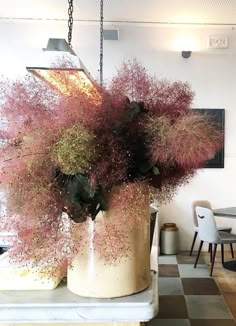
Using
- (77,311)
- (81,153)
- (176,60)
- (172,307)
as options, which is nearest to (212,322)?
(172,307)

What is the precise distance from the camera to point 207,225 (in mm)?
4797

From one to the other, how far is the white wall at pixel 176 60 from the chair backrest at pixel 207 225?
133cm

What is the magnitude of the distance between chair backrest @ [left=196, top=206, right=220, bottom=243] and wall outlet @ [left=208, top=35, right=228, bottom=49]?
9.19 ft

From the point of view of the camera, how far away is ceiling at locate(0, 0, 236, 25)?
17.2 feet

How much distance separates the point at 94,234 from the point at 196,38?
5.80 meters

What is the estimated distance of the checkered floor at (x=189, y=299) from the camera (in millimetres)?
3455

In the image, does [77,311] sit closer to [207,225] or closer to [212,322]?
[212,322]

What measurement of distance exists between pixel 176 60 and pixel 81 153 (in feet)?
18.6

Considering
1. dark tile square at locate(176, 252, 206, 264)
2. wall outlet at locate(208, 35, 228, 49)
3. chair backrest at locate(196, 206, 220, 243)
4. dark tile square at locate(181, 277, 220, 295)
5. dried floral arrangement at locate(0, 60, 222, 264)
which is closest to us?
dried floral arrangement at locate(0, 60, 222, 264)

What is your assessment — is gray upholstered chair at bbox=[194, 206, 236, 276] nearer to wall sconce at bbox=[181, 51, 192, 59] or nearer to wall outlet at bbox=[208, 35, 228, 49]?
wall sconce at bbox=[181, 51, 192, 59]

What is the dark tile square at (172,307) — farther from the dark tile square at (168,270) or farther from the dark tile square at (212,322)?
the dark tile square at (168,270)

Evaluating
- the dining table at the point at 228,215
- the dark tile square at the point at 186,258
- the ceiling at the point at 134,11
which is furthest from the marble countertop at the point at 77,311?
Answer: the ceiling at the point at 134,11

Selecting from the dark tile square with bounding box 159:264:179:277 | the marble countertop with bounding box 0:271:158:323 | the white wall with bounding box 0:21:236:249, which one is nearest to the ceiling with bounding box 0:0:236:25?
the white wall with bounding box 0:21:236:249

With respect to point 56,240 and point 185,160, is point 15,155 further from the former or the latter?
point 185,160
